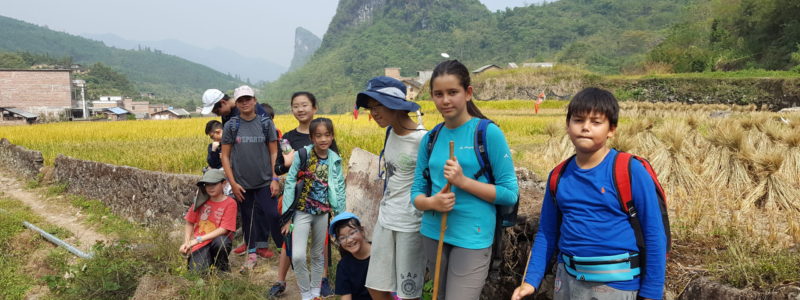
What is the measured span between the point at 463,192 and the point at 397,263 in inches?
22.4

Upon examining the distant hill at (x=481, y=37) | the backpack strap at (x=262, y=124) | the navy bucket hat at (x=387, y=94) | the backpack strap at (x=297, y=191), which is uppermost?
the distant hill at (x=481, y=37)

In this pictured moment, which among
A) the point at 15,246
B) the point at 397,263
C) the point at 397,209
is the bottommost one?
the point at 15,246

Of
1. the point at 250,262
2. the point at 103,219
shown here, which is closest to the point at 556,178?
the point at 250,262

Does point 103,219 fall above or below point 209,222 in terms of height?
below

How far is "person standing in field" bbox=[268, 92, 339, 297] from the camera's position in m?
3.29

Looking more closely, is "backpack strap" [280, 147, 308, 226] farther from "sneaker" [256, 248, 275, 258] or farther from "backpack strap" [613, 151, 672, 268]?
"backpack strap" [613, 151, 672, 268]

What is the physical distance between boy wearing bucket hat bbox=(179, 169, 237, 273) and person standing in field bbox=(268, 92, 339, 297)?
445 millimetres

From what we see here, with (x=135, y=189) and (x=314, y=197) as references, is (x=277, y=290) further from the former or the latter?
(x=135, y=189)

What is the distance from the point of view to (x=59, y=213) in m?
7.20

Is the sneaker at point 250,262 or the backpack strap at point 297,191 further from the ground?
the backpack strap at point 297,191

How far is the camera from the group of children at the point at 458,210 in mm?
1617

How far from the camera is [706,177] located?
4.31m

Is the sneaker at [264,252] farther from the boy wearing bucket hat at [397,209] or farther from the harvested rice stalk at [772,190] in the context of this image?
the harvested rice stalk at [772,190]

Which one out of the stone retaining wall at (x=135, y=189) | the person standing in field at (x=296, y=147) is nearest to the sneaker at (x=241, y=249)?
the person standing in field at (x=296, y=147)
